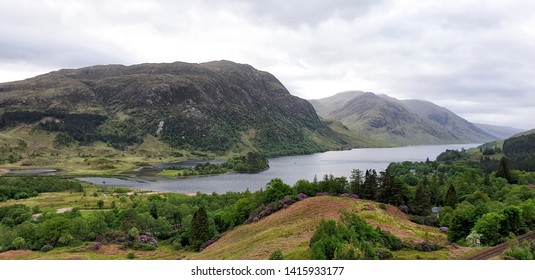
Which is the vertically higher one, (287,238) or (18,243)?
(287,238)

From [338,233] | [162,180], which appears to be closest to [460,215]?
[338,233]

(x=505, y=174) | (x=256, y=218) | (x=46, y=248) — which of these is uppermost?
(x=505, y=174)

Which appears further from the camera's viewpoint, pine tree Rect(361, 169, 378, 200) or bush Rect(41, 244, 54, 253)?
pine tree Rect(361, 169, 378, 200)

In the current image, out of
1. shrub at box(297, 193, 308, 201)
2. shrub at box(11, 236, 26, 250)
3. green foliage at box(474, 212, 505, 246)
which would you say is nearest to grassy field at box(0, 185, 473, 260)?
shrub at box(11, 236, 26, 250)

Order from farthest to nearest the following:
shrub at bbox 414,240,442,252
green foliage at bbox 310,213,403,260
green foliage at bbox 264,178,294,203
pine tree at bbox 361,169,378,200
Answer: pine tree at bbox 361,169,378,200 → green foliage at bbox 264,178,294,203 → shrub at bbox 414,240,442,252 → green foliage at bbox 310,213,403,260

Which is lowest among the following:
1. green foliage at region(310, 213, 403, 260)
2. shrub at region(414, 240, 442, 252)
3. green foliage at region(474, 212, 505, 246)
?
shrub at region(414, 240, 442, 252)

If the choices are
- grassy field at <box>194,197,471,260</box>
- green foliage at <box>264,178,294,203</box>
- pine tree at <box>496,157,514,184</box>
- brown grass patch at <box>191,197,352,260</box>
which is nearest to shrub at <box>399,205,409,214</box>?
grassy field at <box>194,197,471,260</box>

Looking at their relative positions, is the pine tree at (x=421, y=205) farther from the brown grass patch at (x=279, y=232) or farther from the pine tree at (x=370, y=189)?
the brown grass patch at (x=279, y=232)

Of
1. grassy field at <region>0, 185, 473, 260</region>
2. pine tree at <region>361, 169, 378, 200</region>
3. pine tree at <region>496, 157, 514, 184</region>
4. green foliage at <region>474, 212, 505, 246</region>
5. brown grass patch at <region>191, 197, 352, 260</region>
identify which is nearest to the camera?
grassy field at <region>0, 185, 473, 260</region>

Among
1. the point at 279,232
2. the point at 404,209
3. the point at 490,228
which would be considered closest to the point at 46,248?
the point at 279,232

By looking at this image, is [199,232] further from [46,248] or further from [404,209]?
[404,209]

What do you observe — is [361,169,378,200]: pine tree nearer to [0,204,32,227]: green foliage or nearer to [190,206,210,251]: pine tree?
[190,206,210,251]: pine tree

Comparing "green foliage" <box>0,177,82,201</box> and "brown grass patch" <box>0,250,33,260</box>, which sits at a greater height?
"green foliage" <box>0,177,82,201</box>

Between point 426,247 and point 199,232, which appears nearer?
point 426,247
